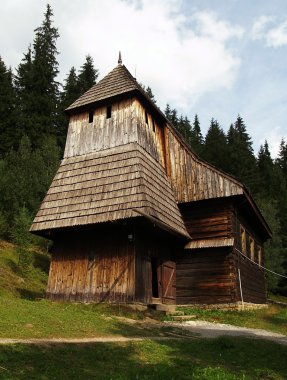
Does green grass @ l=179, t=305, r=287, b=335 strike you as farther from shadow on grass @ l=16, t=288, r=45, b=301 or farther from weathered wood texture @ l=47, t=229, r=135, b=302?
shadow on grass @ l=16, t=288, r=45, b=301

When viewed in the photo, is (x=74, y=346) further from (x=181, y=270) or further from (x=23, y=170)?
(x=23, y=170)

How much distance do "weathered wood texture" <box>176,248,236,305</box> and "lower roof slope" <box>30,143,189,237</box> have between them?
4.53 feet

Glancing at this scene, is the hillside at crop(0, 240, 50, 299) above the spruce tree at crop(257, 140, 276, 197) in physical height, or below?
below

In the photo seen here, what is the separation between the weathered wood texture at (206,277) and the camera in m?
17.5

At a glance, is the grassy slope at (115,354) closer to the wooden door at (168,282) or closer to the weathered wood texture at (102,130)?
the wooden door at (168,282)

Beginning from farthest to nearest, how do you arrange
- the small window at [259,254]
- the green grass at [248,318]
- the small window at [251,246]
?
the small window at [259,254]
the small window at [251,246]
the green grass at [248,318]

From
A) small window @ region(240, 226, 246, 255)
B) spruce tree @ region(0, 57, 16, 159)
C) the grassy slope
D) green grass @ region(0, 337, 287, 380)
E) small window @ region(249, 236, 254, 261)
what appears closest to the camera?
green grass @ region(0, 337, 287, 380)

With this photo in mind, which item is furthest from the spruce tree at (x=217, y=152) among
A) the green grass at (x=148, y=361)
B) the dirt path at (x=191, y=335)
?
the green grass at (x=148, y=361)

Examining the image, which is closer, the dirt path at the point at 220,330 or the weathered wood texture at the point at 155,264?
the dirt path at the point at 220,330

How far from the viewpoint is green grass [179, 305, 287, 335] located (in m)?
14.9

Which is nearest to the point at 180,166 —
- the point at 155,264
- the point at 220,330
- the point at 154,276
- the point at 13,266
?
the point at 155,264

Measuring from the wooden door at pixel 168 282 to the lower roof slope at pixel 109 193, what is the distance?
1668mm

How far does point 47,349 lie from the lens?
23.6 feet

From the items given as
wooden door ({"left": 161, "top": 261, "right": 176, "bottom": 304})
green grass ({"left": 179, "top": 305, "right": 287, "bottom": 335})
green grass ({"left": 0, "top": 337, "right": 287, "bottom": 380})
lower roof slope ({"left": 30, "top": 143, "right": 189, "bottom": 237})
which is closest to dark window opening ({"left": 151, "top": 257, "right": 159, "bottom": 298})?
wooden door ({"left": 161, "top": 261, "right": 176, "bottom": 304})
